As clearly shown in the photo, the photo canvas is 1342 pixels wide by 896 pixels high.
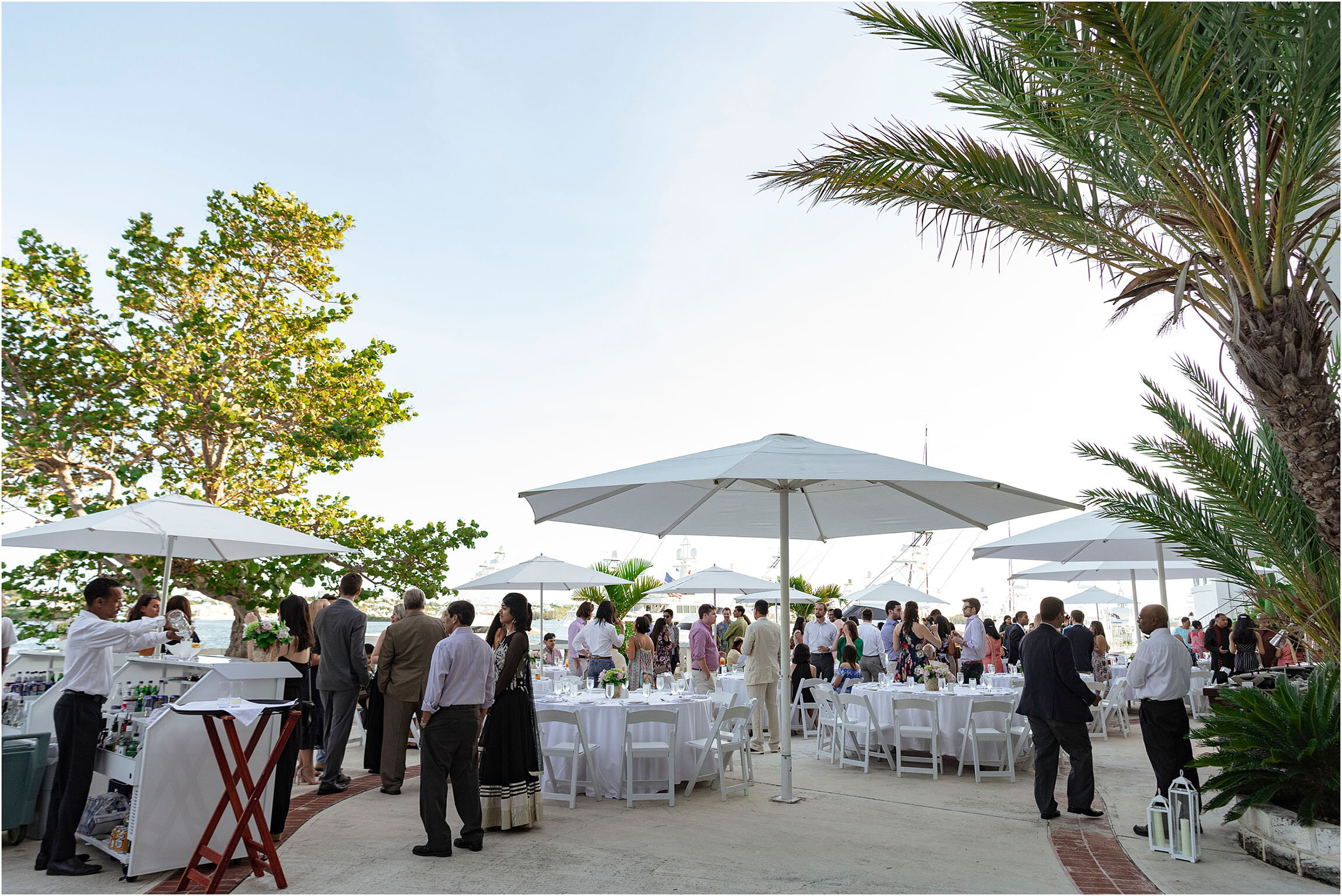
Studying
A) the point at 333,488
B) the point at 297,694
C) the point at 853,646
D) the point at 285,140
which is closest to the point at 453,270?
the point at 285,140

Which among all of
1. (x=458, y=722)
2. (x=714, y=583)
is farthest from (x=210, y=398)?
(x=714, y=583)

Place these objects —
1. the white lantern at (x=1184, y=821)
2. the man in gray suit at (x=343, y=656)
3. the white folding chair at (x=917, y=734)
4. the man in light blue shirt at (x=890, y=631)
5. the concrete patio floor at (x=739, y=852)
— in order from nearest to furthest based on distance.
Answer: the concrete patio floor at (x=739, y=852)
the white lantern at (x=1184, y=821)
the man in gray suit at (x=343, y=656)
the white folding chair at (x=917, y=734)
the man in light blue shirt at (x=890, y=631)

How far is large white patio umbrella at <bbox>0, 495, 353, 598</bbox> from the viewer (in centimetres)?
676

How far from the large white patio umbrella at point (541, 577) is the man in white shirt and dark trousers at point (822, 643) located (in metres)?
3.12

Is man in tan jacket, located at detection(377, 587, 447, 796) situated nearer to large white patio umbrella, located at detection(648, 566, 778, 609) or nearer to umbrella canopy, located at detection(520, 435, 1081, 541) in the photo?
umbrella canopy, located at detection(520, 435, 1081, 541)

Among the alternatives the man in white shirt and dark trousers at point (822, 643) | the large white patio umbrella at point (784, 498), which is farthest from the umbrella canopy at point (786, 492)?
the man in white shirt and dark trousers at point (822, 643)

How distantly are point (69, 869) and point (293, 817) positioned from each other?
1.61 meters

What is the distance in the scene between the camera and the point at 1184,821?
5090mm

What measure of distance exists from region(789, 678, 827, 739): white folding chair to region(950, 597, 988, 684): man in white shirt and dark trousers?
6.91 feet

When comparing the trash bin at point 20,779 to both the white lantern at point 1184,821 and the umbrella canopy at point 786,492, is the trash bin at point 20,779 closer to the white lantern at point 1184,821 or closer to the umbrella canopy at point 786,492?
the umbrella canopy at point 786,492

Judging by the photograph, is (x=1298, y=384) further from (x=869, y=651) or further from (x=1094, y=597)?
(x=1094, y=597)

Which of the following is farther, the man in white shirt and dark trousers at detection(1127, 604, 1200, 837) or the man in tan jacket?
the man in tan jacket

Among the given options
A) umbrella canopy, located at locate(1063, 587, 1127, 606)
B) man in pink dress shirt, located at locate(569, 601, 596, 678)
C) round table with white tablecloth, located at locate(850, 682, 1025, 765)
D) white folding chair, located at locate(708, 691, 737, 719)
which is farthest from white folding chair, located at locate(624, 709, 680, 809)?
umbrella canopy, located at locate(1063, 587, 1127, 606)

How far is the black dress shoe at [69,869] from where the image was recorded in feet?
15.0
